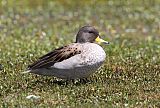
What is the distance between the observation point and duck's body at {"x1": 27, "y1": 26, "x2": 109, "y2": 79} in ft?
46.9

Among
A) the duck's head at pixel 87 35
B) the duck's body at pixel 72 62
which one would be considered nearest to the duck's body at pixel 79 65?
the duck's body at pixel 72 62

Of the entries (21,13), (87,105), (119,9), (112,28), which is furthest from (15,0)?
(87,105)

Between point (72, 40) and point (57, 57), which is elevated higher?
point (57, 57)

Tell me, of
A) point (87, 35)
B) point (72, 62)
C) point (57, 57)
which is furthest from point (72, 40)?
point (72, 62)

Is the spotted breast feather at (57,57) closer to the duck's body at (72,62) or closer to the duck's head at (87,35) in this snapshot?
the duck's body at (72,62)

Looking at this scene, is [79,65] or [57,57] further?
[57,57]

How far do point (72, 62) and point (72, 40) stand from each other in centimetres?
1180

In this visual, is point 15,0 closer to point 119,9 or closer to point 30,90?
point 119,9

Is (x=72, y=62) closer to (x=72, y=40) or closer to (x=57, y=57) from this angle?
(x=57, y=57)

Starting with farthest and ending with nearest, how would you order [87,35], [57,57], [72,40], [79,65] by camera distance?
[72,40] < [87,35] < [57,57] < [79,65]

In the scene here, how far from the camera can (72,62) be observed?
14.3 m

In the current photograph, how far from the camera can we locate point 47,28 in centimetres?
3014

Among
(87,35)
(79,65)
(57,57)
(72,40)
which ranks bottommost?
(72,40)

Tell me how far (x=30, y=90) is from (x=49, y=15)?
2099 centimetres
